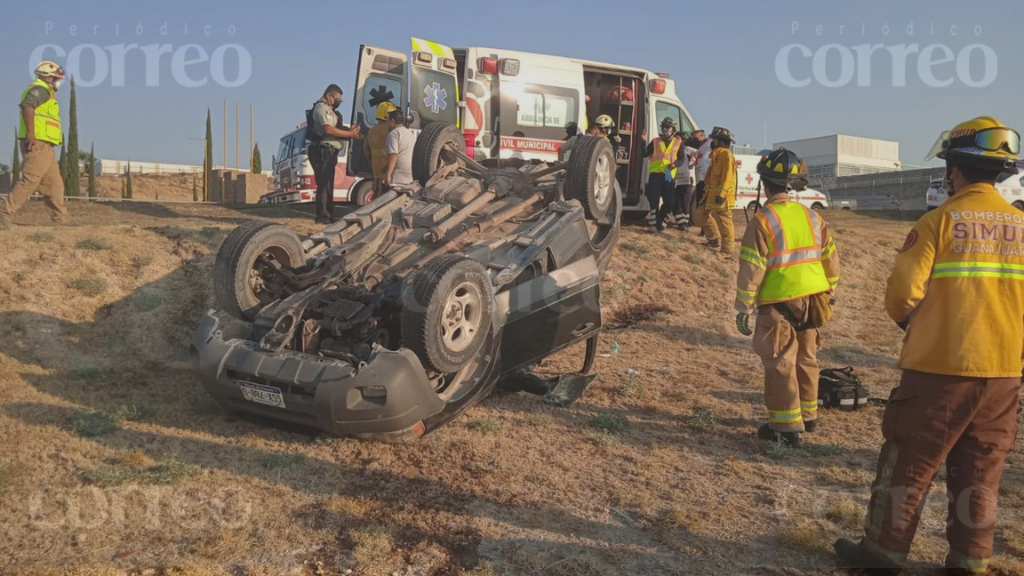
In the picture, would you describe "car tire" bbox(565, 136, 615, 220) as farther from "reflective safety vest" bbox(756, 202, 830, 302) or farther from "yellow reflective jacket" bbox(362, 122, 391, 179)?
"yellow reflective jacket" bbox(362, 122, 391, 179)

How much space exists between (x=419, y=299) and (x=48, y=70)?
6015mm

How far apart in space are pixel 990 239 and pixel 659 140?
830 centimetres

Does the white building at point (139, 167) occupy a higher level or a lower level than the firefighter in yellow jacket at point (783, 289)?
higher

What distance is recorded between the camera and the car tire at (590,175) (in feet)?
21.4

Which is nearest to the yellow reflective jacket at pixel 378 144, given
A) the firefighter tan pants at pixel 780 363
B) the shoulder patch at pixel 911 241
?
the firefighter tan pants at pixel 780 363

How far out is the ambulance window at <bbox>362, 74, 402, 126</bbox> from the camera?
10.2 m

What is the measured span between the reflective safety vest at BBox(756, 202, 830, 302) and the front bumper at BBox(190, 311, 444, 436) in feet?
7.47

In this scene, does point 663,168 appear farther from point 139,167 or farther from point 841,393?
point 139,167

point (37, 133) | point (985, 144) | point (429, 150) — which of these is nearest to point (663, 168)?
point (429, 150)

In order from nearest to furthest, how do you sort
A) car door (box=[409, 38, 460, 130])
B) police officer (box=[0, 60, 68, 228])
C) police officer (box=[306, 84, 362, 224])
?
police officer (box=[0, 60, 68, 228]), police officer (box=[306, 84, 362, 224]), car door (box=[409, 38, 460, 130])

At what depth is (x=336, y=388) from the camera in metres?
4.31

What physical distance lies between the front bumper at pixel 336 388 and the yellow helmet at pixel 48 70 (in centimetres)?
519

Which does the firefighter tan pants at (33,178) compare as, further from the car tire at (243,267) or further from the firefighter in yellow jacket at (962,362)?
the firefighter in yellow jacket at (962,362)

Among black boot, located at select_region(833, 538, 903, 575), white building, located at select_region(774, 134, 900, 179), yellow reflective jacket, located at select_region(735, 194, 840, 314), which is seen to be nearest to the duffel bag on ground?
yellow reflective jacket, located at select_region(735, 194, 840, 314)
